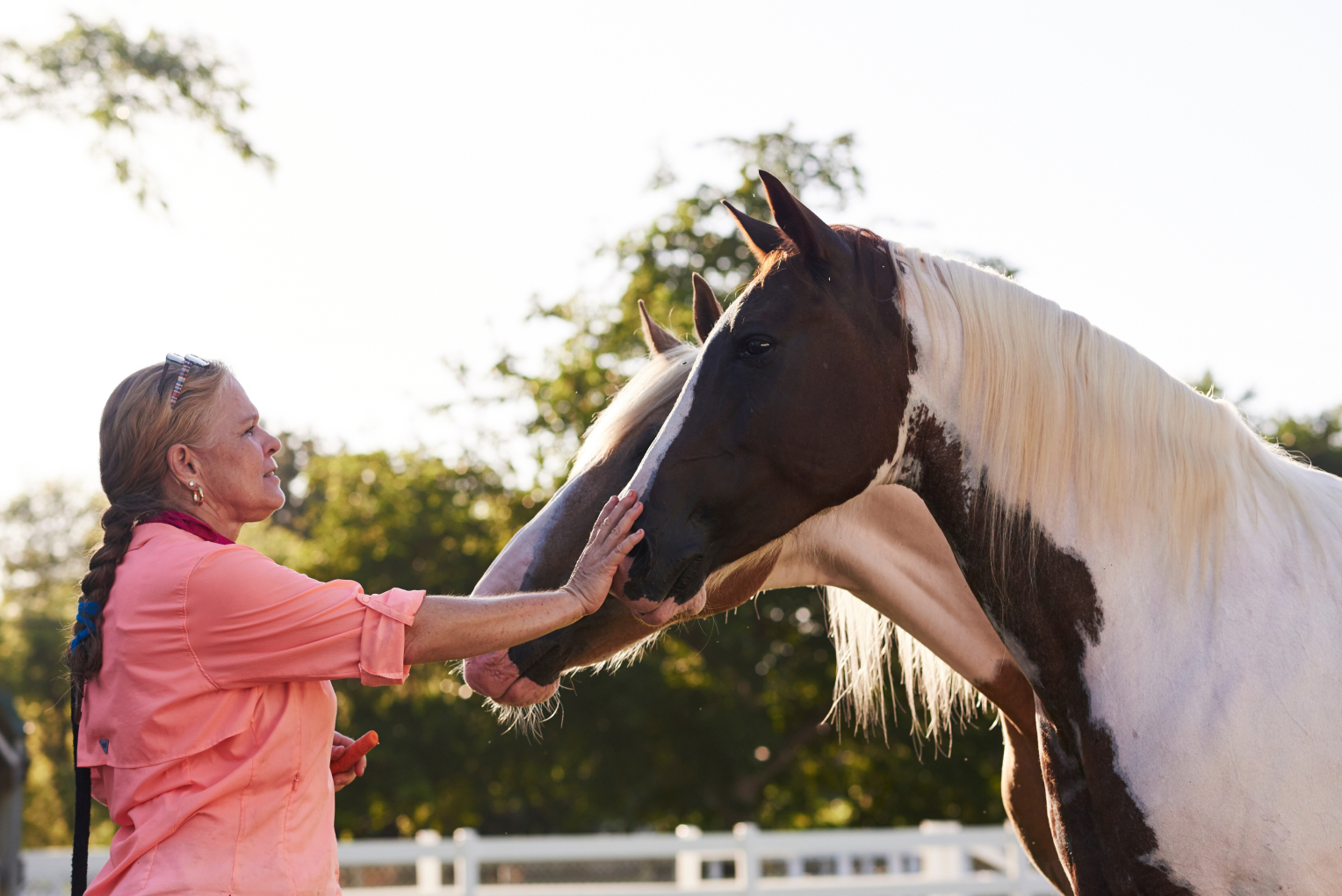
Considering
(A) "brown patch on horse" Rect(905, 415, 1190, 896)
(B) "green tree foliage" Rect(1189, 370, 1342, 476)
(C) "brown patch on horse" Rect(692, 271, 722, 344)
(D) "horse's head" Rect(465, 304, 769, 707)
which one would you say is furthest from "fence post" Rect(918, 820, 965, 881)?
(B) "green tree foliage" Rect(1189, 370, 1342, 476)

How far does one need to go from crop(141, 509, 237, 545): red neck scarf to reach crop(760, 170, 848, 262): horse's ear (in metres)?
1.31

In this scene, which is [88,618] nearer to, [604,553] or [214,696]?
[214,696]

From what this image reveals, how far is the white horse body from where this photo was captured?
201 cm

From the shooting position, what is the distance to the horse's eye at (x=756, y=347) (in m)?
2.30

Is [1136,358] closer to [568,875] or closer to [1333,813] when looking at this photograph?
[1333,813]

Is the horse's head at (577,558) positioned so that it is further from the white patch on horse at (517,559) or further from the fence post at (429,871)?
the fence post at (429,871)

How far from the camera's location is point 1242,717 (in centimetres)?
205

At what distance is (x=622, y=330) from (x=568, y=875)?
9419mm

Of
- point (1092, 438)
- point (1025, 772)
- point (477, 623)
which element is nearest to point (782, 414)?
point (1092, 438)

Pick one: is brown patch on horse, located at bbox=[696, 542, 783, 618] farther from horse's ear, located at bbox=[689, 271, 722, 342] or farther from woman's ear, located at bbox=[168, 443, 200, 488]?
woman's ear, located at bbox=[168, 443, 200, 488]

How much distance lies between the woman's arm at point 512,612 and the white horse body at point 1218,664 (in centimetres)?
67

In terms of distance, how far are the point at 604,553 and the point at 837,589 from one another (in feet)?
5.06

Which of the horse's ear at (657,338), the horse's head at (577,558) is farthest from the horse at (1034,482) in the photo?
the horse's ear at (657,338)

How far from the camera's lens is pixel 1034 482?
2293mm
